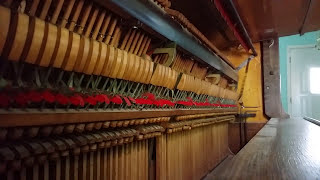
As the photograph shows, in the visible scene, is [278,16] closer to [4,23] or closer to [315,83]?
[315,83]

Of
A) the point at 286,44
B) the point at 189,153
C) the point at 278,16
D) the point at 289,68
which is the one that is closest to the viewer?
the point at 189,153

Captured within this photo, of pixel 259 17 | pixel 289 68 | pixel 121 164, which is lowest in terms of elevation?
pixel 121 164

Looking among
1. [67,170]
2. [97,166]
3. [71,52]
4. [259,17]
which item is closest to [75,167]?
[67,170]

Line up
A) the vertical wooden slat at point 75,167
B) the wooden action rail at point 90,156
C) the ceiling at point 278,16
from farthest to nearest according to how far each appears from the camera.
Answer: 1. the ceiling at point 278,16
2. the vertical wooden slat at point 75,167
3. the wooden action rail at point 90,156

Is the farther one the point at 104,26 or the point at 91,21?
the point at 104,26

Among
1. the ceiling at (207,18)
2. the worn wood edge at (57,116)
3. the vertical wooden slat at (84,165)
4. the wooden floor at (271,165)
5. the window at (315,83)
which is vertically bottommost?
the vertical wooden slat at (84,165)

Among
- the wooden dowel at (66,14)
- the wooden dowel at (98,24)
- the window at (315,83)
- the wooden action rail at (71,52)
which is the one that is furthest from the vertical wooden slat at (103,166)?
the window at (315,83)

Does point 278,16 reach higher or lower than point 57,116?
higher

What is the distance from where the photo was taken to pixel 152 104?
2.42 metres

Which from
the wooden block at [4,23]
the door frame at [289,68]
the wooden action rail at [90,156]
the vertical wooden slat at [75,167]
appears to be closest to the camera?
the wooden block at [4,23]

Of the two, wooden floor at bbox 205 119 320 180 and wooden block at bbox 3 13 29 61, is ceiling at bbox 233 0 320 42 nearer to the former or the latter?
wooden floor at bbox 205 119 320 180

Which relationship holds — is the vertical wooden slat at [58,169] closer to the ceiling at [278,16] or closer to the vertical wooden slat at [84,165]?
the vertical wooden slat at [84,165]

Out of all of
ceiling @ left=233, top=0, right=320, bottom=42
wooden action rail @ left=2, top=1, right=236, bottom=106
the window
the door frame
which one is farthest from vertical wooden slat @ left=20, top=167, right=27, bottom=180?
the window

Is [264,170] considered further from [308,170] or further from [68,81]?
[68,81]
